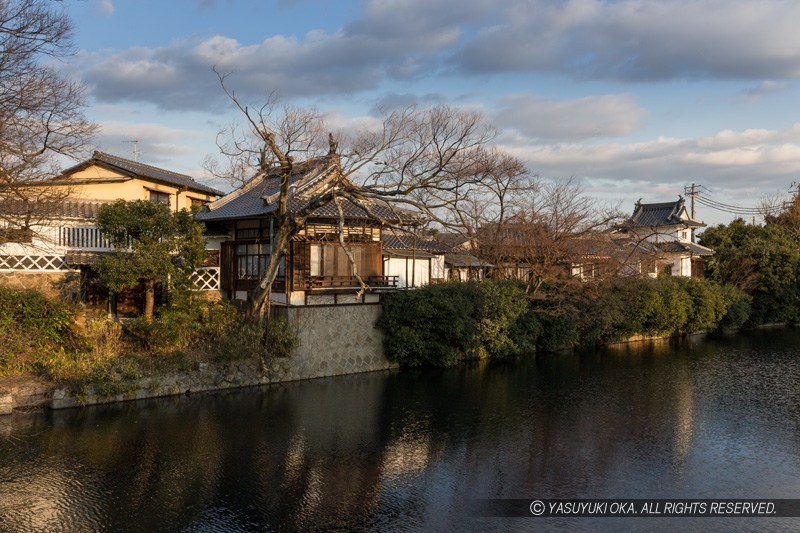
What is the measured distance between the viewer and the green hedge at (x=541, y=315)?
64.4ft

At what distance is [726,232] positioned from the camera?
39969mm

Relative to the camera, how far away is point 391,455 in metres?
11.5

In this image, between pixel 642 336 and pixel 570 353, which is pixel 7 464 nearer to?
pixel 570 353

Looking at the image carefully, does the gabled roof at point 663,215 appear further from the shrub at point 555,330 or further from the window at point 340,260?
the window at point 340,260

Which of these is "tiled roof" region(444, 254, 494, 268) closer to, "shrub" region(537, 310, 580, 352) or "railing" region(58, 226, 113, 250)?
"shrub" region(537, 310, 580, 352)

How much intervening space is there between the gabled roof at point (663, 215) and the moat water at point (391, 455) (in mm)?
24973

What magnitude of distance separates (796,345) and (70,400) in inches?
1163

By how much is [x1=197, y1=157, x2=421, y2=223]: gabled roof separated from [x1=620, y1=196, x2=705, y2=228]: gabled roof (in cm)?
2612

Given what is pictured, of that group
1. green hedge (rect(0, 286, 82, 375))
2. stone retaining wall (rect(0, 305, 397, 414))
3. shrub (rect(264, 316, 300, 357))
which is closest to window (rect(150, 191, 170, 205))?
green hedge (rect(0, 286, 82, 375))

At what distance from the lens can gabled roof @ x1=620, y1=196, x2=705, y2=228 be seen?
40719mm

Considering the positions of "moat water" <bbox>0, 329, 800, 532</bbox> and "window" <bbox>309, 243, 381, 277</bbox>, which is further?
"window" <bbox>309, 243, 381, 277</bbox>

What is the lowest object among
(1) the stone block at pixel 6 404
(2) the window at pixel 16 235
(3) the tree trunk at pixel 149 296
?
(1) the stone block at pixel 6 404

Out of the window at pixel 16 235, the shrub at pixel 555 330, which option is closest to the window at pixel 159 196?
the window at pixel 16 235

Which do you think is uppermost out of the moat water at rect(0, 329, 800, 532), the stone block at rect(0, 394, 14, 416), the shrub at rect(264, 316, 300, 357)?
the shrub at rect(264, 316, 300, 357)
